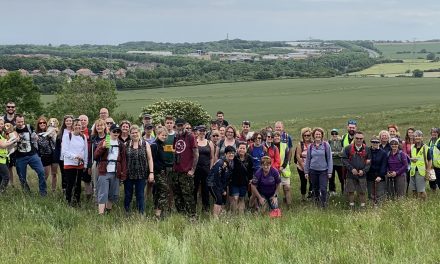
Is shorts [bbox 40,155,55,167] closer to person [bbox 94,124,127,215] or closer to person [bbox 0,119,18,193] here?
person [bbox 0,119,18,193]

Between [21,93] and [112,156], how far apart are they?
51976mm

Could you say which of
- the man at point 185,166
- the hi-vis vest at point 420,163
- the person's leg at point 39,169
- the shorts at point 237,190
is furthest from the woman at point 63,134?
the hi-vis vest at point 420,163

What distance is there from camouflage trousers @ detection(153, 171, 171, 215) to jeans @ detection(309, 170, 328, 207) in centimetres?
295

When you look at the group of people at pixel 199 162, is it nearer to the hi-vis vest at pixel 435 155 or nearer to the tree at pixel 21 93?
the hi-vis vest at pixel 435 155

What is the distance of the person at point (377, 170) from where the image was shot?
9.71 m

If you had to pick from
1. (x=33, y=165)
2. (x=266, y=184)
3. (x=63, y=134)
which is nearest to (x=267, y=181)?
(x=266, y=184)

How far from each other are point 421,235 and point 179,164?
4.49 meters

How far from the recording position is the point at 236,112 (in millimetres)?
62312

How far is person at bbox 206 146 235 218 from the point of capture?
28.9 feet

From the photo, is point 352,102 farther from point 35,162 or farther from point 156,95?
point 35,162

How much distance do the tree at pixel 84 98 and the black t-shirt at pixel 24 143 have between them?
45429 mm

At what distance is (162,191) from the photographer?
891 cm

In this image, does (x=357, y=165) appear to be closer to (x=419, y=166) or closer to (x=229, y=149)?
(x=419, y=166)

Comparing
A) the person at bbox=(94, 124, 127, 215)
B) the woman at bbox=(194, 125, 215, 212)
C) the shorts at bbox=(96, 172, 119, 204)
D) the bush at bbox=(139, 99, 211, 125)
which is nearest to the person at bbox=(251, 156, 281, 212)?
the woman at bbox=(194, 125, 215, 212)
